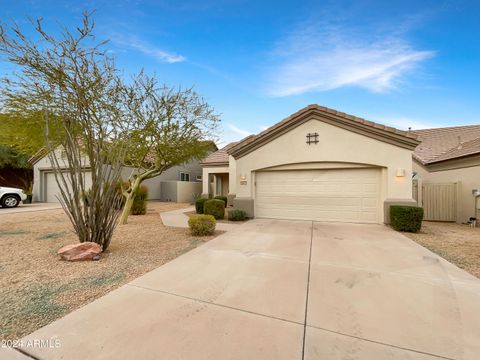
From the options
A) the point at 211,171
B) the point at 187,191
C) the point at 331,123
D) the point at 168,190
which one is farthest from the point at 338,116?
the point at 168,190

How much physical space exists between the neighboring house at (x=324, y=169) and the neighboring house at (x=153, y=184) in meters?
7.76

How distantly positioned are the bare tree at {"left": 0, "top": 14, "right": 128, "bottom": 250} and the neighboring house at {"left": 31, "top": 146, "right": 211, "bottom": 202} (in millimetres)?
8579

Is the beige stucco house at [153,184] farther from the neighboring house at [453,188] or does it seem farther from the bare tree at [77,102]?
the neighboring house at [453,188]

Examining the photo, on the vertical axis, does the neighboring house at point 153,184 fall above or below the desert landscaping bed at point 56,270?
above

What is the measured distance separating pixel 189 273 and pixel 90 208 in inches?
115

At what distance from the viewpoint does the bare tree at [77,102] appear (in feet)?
16.0

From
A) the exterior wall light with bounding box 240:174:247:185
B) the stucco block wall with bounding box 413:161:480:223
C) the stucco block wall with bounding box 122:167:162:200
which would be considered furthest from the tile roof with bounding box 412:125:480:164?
the stucco block wall with bounding box 122:167:162:200

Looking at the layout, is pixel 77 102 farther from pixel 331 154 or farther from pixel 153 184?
pixel 153 184

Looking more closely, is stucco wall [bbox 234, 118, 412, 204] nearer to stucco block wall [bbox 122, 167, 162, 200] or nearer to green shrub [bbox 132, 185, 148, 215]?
green shrub [bbox 132, 185, 148, 215]

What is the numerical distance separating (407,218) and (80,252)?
934 centimetres

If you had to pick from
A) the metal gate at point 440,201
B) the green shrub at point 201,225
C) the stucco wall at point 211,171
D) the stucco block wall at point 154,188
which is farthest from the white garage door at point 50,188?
the metal gate at point 440,201

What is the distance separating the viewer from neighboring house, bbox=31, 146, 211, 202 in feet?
57.3

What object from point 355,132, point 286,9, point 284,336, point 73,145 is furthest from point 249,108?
point 284,336

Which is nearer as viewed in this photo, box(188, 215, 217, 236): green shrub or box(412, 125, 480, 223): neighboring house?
box(188, 215, 217, 236): green shrub
